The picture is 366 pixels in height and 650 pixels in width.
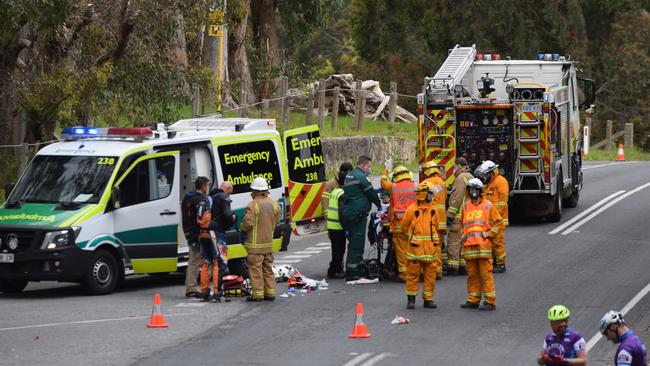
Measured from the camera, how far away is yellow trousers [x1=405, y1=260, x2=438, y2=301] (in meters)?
16.9

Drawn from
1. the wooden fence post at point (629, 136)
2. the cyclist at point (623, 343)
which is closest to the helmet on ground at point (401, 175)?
the cyclist at point (623, 343)

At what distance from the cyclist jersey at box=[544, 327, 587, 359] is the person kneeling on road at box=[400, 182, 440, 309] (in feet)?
19.2

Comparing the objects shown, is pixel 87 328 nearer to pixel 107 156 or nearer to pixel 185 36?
pixel 107 156

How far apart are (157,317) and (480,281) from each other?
13.2 ft

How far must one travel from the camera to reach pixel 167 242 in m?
18.9

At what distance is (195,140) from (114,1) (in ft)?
20.3

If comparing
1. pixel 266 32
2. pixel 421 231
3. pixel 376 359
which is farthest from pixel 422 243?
pixel 266 32

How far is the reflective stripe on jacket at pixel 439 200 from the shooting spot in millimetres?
17719

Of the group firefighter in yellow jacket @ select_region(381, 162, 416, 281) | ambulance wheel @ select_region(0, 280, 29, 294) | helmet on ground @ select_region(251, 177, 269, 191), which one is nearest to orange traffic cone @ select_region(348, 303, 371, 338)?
helmet on ground @ select_region(251, 177, 269, 191)

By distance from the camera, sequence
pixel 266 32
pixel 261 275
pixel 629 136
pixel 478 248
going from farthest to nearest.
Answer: pixel 629 136
pixel 266 32
pixel 261 275
pixel 478 248

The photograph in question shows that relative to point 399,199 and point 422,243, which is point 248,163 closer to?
point 399,199

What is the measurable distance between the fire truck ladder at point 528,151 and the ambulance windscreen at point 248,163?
19.1 feet

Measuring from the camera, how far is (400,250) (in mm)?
19031

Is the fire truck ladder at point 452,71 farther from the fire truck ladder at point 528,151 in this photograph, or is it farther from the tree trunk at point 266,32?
the tree trunk at point 266,32
